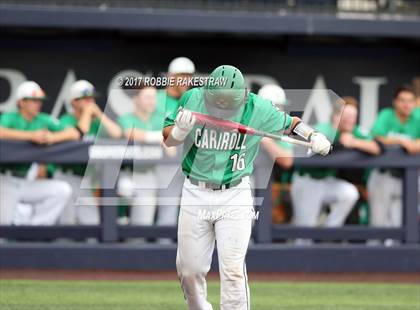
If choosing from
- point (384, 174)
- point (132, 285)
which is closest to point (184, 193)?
point (132, 285)

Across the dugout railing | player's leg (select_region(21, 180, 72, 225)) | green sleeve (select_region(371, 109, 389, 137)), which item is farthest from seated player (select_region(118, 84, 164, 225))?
green sleeve (select_region(371, 109, 389, 137))

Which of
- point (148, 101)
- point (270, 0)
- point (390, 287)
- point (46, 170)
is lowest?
point (390, 287)

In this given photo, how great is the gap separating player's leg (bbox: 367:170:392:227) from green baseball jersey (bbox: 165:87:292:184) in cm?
486

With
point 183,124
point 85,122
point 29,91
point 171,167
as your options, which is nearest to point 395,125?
point 171,167

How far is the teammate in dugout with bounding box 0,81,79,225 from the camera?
34.8 feet

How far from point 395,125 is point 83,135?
3.39m

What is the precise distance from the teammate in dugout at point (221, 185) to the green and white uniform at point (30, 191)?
4201 mm

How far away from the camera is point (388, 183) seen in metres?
11.4

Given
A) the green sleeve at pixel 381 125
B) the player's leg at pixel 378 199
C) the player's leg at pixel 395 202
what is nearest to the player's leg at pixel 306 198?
the player's leg at pixel 378 199

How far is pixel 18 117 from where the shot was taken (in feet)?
35.7

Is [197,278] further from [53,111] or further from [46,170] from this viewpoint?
[53,111]

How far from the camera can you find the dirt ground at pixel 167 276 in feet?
33.9

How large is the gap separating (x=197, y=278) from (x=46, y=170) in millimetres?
4843

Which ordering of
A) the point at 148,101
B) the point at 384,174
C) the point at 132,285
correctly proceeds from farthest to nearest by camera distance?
the point at 384,174
the point at 148,101
the point at 132,285
